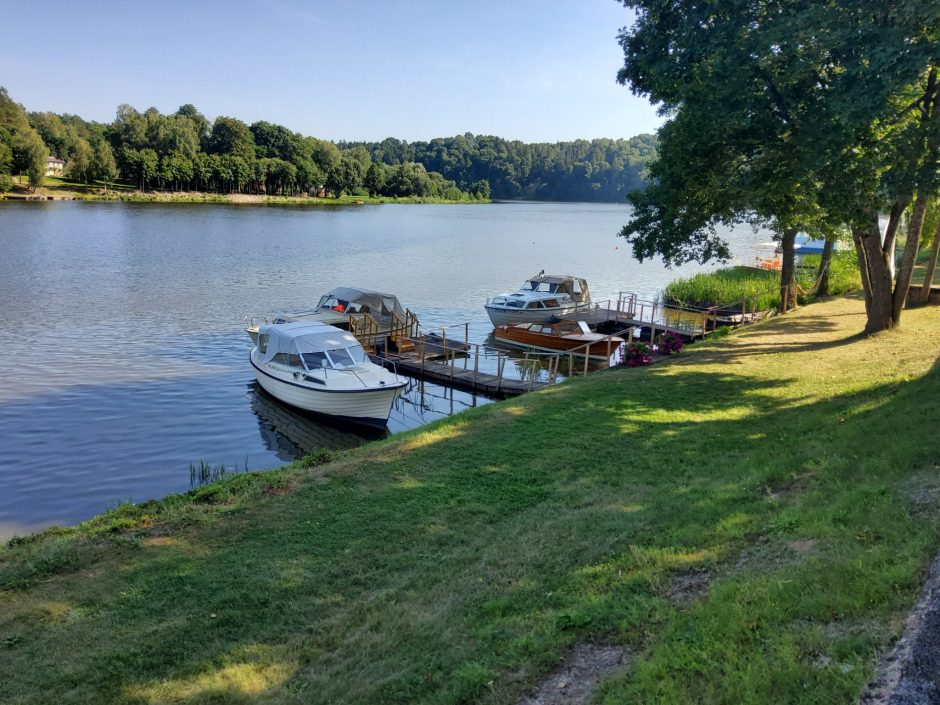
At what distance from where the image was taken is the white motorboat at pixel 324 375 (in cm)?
2055

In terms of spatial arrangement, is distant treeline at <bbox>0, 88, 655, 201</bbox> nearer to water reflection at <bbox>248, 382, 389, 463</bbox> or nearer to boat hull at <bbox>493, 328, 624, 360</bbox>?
boat hull at <bbox>493, 328, 624, 360</bbox>

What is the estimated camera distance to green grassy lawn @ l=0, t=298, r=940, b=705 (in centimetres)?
506

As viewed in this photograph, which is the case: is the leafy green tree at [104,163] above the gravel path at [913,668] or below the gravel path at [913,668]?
above

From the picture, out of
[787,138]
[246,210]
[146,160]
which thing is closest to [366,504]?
[787,138]

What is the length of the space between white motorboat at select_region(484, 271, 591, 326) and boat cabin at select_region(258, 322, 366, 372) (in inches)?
502

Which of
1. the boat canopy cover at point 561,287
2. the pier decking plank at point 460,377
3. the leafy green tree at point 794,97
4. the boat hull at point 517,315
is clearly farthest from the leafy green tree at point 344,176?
the leafy green tree at point 794,97

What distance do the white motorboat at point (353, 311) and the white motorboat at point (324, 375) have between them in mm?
6598

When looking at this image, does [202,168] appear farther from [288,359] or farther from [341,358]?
[341,358]

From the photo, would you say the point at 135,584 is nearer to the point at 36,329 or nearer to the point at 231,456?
the point at 231,456

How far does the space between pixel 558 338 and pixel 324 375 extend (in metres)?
12.8

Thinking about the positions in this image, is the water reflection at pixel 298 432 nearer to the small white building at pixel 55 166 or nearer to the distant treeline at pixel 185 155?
the distant treeline at pixel 185 155

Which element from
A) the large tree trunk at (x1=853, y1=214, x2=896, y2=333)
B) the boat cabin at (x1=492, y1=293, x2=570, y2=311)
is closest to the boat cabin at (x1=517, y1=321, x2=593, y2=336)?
the boat cabin at (x1=492, y1=293, x2=570, y2=311)

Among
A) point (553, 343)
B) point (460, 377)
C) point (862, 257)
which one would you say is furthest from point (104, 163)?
point (862, 257)

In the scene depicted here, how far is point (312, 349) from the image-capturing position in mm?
22141
